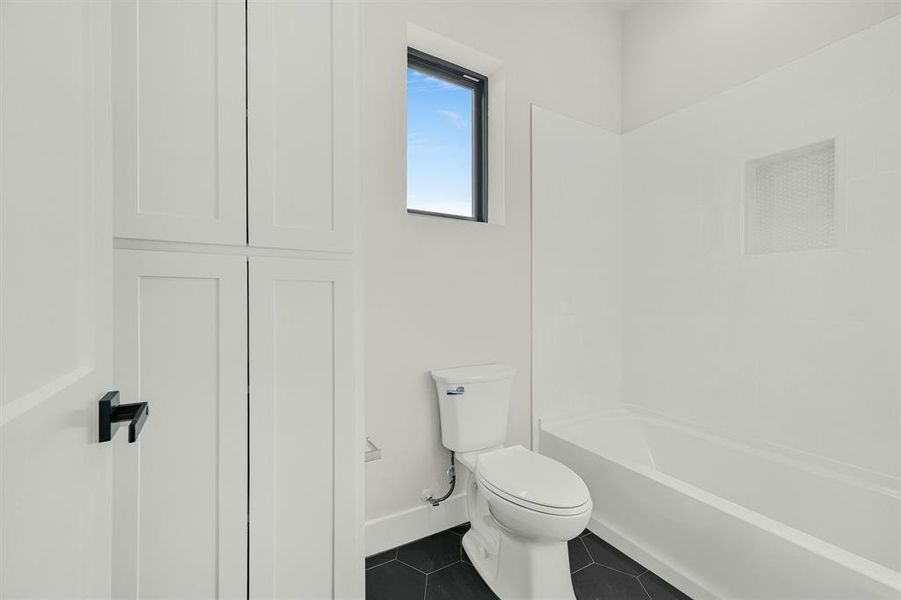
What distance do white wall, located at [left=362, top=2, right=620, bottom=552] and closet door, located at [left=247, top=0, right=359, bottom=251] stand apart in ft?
1.77

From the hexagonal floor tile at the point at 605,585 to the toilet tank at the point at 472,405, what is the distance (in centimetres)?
61

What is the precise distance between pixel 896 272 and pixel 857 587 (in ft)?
3.71

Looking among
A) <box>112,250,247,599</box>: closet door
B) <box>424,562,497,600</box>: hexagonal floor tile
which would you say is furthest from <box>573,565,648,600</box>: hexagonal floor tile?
<box>112,250,247,599</box>: closet door

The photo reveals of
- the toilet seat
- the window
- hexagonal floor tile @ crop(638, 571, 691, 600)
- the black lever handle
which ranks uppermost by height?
the window

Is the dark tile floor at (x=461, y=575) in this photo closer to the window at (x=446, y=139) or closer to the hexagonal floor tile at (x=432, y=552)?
the hexagonal floor tile at (x=432, y=552)

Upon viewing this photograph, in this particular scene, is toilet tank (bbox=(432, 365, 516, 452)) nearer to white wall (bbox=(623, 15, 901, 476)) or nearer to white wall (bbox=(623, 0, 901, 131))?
white wall (bbox=(623, 15, 901, 476))

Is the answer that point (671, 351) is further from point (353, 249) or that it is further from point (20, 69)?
point (20, 69)

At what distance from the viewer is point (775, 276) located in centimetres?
187

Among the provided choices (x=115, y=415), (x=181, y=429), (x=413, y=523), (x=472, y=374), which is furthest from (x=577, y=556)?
(x=115, y=415)

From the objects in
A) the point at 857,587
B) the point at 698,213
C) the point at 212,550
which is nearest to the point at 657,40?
the point at 698,213

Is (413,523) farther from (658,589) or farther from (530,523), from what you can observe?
(658,589)

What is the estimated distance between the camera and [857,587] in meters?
1.11

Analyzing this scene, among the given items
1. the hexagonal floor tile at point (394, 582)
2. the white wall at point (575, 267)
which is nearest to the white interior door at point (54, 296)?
the hexagonal floor tile at point (394, 582)

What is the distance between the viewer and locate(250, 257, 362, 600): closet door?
1085mm
